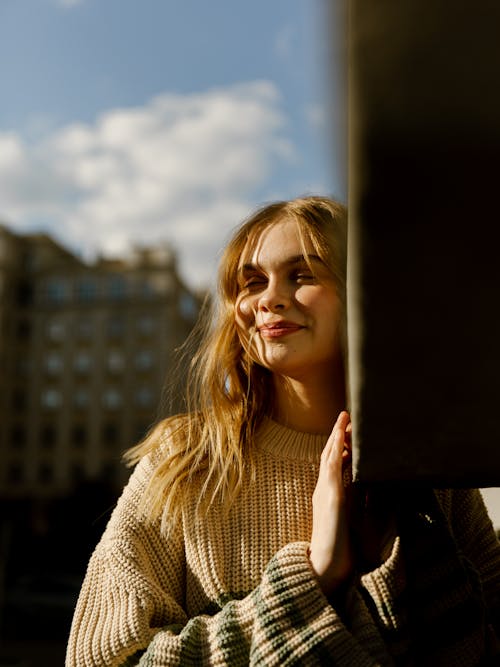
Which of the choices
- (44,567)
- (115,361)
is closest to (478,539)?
(44,567)

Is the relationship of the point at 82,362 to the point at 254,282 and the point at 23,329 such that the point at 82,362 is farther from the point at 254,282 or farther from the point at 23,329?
the point at 254,282

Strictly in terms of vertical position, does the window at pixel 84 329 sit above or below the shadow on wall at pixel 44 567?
above

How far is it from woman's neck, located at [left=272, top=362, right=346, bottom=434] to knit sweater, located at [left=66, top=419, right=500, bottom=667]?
0.09ft

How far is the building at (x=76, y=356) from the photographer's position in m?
43.9

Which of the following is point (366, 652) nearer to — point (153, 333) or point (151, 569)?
point (151, 569)

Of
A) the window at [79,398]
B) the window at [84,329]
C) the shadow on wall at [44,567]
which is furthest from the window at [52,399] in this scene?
the shadow on wall at [44,567]

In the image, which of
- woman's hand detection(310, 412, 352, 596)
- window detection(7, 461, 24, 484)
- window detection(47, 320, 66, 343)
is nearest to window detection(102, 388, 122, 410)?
window detection(47, 320, 66, 343)

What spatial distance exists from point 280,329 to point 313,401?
18 centimetres

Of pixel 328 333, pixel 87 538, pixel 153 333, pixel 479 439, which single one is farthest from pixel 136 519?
pixel 153 333

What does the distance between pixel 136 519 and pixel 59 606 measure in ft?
56.5

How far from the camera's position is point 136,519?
1.34 metres

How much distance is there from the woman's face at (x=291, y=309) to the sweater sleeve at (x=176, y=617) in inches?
13.3

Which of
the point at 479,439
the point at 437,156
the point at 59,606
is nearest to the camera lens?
the point at 437,156

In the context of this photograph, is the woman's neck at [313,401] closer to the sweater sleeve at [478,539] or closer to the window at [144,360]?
the sweater sleeve at [478,539]
